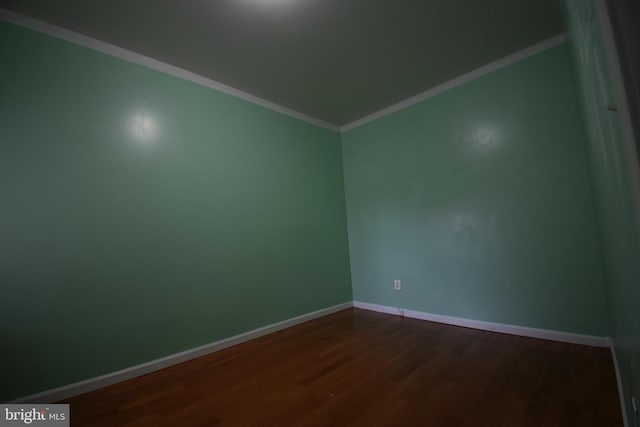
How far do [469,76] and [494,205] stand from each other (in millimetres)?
1324

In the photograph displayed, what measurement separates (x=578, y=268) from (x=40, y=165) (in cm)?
391

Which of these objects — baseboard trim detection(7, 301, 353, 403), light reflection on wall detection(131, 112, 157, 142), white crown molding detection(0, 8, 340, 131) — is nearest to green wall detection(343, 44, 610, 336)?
baseboard trim detection(7, 301, 353, 403)

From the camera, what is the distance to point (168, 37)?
189 centimetres

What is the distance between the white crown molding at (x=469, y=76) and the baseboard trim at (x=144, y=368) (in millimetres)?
2706

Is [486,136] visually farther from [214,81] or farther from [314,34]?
[214,81]

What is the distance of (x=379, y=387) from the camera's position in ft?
4.96

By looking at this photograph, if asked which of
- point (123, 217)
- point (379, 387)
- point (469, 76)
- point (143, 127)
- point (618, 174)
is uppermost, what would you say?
point (469, 76)

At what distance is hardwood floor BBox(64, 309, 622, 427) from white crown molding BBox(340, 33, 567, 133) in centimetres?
243

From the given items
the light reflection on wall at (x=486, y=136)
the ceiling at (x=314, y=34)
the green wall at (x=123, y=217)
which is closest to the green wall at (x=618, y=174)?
the ceiling at (x=314, y=34)

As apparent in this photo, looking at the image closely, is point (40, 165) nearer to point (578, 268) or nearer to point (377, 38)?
point (377, 38)

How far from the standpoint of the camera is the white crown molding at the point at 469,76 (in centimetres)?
209

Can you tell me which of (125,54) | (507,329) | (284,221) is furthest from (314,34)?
(507,329)

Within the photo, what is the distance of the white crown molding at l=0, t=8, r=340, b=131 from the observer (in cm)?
162

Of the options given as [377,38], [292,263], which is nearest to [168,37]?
[377,38]
